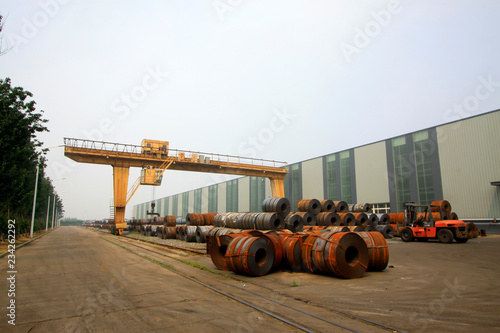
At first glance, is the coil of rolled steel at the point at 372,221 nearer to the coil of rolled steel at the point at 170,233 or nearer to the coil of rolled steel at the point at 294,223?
the coil of rolled steel at the point at 294,223

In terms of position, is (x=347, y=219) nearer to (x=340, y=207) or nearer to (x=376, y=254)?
(x=340, y=207)

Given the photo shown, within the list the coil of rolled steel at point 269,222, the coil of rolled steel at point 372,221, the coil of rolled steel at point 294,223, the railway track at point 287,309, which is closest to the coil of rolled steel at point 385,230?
the coil of rolled steel at point 372,221

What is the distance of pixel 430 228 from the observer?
786 inches

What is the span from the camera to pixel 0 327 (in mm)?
4695

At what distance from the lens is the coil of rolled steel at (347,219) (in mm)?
22594

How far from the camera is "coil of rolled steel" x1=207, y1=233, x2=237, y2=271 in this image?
33.6 ft

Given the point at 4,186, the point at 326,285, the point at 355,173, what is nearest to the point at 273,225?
the point at 326,285

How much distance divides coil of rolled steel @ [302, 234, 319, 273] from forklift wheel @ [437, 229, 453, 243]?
1436 cm

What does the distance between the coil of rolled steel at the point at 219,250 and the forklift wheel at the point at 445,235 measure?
15.9 m

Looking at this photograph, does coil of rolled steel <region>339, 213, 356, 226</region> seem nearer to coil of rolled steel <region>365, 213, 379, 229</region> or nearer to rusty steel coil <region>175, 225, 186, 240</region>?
coil of rolled steel <region>365, 213, 379, 229</region>

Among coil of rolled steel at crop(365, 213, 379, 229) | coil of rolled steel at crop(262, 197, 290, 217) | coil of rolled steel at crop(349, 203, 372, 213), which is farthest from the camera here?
coil of rolled steel at crop(349, 203, 372, 213)

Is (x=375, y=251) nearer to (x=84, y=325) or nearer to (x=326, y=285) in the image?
(x=326, y=285)

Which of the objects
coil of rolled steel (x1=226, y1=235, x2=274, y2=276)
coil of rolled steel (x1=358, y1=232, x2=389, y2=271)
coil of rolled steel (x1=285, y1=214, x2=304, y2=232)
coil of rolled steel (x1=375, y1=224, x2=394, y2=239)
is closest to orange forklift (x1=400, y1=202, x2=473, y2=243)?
coil of rolled steel (x1=375, y1=224, x2=394, y2=239)

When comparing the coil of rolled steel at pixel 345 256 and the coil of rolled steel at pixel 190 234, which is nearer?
the coil of rolled steel at pixel 345 256
